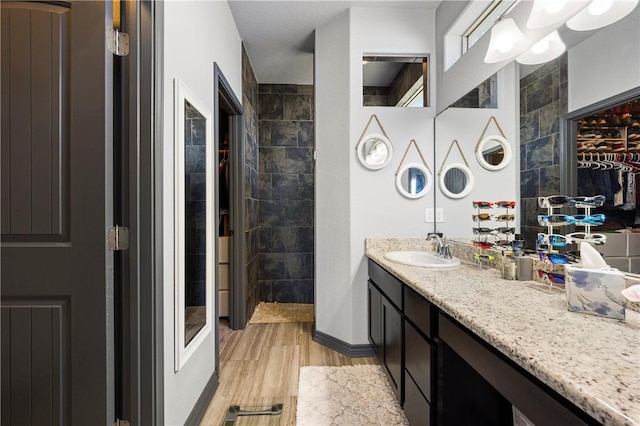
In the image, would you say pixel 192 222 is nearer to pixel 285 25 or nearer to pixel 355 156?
pixel 355 156

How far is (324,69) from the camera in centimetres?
268

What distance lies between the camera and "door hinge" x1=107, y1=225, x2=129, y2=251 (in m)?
1.24

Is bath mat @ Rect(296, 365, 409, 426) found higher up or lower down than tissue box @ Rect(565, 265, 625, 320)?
lower down

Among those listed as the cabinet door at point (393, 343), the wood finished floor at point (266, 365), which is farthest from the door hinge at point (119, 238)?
the cabinet door at point (393, 343)

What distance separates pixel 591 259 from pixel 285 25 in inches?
110

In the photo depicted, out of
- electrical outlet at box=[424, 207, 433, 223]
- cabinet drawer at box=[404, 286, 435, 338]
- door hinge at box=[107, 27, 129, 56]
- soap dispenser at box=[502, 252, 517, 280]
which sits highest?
door hinge at box=[107, 27, 129, 56]

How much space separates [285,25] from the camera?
268cm

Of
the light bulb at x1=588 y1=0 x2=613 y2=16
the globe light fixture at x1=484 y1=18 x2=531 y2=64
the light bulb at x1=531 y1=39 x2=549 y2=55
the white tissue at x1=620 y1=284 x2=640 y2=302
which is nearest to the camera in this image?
the white tissue at x1=620 y1=284 x2=640 y2=302

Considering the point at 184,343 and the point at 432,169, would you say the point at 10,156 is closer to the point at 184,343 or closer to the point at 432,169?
the point at 184,343

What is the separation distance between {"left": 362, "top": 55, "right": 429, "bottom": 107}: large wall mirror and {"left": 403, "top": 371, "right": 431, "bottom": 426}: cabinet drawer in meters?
2.06

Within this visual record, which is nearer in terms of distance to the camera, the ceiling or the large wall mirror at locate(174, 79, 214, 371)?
the large wall mirror at locate(174, 79, 214, 371)

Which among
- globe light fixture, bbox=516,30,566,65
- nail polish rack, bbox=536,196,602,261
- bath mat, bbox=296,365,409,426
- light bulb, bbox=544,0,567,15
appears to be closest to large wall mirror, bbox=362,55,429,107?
globe light fixture, bbox=516,30,566,65

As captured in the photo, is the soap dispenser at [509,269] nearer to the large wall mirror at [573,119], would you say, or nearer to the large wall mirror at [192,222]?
the large wall mirror at [573,119]

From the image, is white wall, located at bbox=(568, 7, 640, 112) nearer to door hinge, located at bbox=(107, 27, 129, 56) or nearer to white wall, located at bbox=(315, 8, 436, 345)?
white wall, located at bbox=(315, 8, 436, 345)
